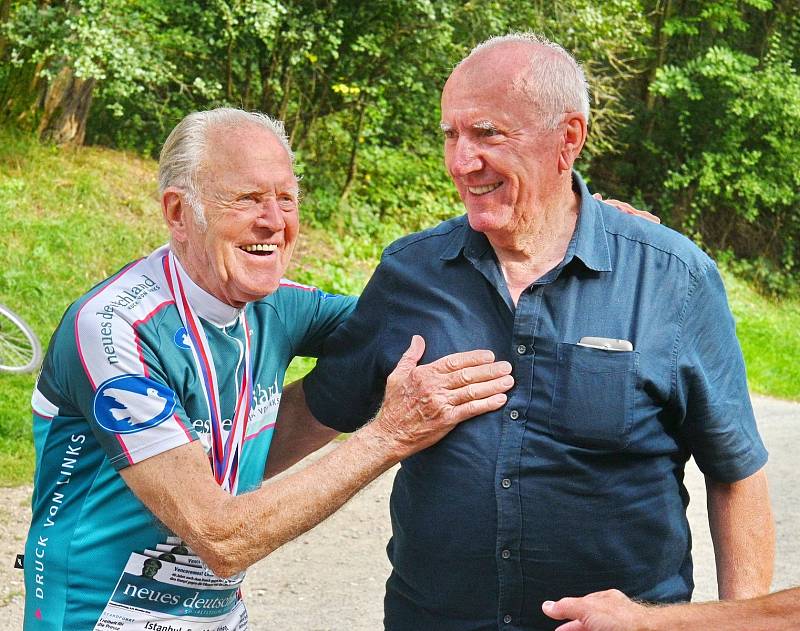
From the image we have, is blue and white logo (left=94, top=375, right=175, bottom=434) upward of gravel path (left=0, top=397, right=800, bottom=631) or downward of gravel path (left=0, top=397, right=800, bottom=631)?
upward

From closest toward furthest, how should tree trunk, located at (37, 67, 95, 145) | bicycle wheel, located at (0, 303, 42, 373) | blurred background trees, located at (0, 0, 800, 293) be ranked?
bicycle wheel, located at (0, 303, 42, 373) < blurred background trees, located at (0, 0, 800, 293) < tree trunk, located at (37, 67, 95, 145)

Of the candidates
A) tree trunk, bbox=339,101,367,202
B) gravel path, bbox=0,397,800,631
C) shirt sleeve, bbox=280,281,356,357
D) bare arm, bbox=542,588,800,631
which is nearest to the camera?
bare arm, bbox=542,588,800,631

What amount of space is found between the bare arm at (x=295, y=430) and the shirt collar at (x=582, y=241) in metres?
0.68

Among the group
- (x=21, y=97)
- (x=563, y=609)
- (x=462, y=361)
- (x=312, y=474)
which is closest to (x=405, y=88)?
(x=21, y=97)

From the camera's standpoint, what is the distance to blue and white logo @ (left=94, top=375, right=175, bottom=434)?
7.85 ft

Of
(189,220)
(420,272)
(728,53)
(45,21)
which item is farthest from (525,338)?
(728,53)

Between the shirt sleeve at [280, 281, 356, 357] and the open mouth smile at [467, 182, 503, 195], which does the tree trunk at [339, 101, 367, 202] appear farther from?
the open mouth smile at [467, 182, 503, 195]

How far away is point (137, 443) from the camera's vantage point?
7.83ft

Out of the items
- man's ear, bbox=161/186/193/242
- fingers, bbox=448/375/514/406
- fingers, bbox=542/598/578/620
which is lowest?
fingers, bbox=542/598/578/620

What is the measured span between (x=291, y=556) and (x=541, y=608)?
137 inches

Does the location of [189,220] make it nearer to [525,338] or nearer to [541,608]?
[525,338]

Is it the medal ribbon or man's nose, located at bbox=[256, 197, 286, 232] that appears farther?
man's nose, located at bbox=[256, 197, 286, 232]

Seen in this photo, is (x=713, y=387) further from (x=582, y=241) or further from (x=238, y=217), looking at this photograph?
(x=238, y=217)

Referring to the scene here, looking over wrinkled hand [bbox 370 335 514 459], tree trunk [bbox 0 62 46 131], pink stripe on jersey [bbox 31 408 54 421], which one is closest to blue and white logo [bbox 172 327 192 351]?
pink stripe on jersey [bbox 31 408 54 421]
